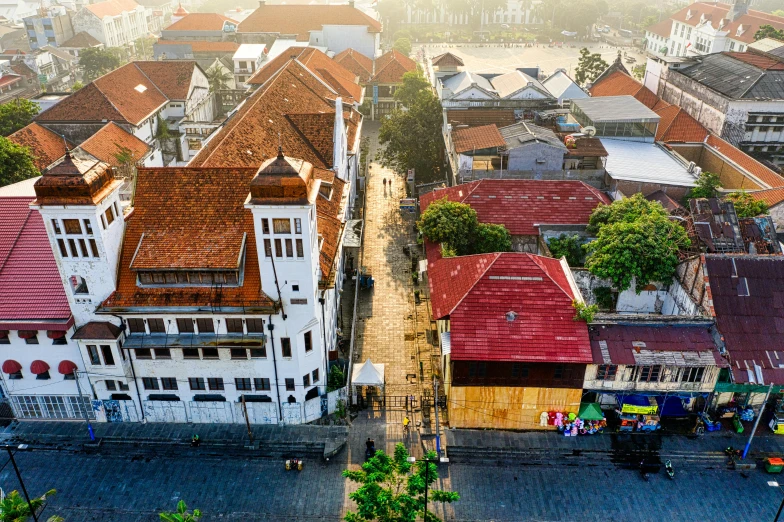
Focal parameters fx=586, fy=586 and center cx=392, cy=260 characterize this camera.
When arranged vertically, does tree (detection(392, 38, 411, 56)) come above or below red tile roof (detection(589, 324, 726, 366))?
above

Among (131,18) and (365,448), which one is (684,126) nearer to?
(365,448)

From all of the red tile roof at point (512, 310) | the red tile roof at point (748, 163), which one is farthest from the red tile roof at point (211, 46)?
the red tile roof at point (512, 310)

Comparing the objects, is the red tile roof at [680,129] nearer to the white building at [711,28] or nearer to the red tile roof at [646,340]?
the red tile roof at [646,340]

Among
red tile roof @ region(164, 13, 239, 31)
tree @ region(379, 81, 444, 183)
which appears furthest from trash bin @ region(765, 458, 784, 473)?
red tile roof @ region(164, 13, 239, 31)

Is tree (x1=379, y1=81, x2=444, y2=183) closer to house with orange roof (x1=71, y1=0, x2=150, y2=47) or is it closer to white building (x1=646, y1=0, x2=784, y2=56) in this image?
white building (x1=646, y1=0, x2=784, y2=56)

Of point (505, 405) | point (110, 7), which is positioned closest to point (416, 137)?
point (505, 405)

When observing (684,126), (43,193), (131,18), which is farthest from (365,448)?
(131,18)
